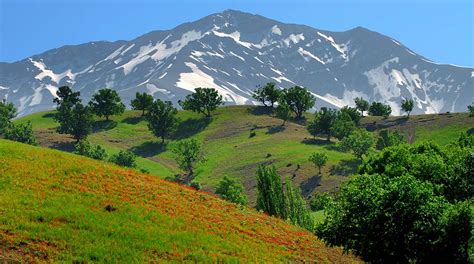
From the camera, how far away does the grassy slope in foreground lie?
31.8m

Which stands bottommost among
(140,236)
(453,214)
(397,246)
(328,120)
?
(140,236)

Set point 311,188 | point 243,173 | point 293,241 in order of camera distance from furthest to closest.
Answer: point 243,173
point 311,188
point 293,241

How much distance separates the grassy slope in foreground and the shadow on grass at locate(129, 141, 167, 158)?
130 m

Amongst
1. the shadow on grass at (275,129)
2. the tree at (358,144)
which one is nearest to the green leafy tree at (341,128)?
the tree at (358,144)

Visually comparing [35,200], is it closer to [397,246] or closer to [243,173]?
[397,246]

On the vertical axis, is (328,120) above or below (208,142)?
above

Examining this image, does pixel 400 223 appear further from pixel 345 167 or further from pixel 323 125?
pixel 323 125

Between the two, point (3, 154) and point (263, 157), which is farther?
point (263, 157)

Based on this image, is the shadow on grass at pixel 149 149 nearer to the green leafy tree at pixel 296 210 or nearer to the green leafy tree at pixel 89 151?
the green leafy tree at pixel 89 151

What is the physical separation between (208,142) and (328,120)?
4581cm

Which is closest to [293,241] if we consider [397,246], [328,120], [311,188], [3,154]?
[397,246]

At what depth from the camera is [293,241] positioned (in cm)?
4325

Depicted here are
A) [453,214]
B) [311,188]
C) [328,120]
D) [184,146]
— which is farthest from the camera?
[328,120]

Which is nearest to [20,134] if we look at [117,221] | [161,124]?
[161,124]
